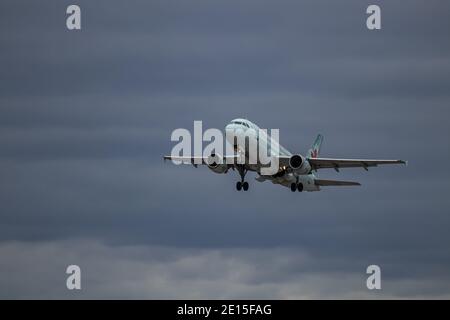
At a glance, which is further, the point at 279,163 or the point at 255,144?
the point at 279,163

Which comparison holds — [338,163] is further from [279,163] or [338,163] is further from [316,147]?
[316,147]

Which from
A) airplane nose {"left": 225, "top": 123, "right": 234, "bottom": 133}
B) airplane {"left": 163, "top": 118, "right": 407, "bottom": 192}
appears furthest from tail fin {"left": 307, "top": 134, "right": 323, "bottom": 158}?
airplane nose {"left": 225, "top": 123, "right": 234, "bottom": 133}

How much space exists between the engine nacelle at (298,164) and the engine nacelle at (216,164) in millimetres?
7441

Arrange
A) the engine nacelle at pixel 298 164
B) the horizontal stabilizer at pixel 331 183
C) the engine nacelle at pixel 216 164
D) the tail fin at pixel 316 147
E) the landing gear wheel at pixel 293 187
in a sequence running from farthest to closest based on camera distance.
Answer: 1. the tail fin at pixel 316 147
2. the horizontal stabilizer at pixel 331 183
3. the landing gear wheel at pixel 293 187
4. the engine nacelle at pixel 216 164
5. the engine nacelle at pixel 298 164

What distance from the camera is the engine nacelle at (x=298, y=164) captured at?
12588cm

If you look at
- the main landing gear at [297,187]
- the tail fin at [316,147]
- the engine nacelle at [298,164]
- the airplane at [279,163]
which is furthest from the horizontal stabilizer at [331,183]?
the tail fin at [316,147]

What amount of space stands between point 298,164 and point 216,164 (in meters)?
9.28

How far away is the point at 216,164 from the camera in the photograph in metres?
128

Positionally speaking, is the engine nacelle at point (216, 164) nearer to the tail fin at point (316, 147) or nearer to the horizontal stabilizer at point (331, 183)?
the horizontal stabilizer at point (331, 183)

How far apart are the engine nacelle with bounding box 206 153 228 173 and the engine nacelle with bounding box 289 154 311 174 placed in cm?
744

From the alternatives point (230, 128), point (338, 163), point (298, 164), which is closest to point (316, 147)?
point (338, 163)
